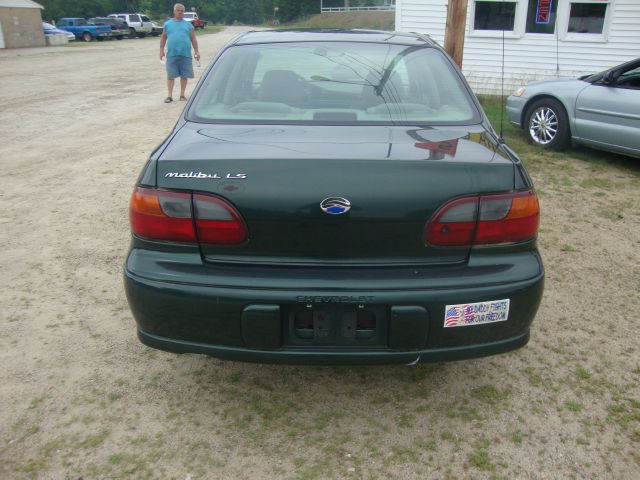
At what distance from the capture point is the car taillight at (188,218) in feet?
7.43

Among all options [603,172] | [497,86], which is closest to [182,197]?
[603,172]

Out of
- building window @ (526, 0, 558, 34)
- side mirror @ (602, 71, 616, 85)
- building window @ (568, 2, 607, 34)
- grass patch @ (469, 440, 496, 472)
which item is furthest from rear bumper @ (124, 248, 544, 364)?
building window @ (568, 2, 607, 34)

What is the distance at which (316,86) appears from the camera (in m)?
3.15

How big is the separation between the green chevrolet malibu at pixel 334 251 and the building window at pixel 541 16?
1120cm

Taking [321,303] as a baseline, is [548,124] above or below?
below

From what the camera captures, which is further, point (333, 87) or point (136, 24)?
point (136, 24)

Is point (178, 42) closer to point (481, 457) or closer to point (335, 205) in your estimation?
point (335, 205)

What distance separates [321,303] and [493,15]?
12.0 meters

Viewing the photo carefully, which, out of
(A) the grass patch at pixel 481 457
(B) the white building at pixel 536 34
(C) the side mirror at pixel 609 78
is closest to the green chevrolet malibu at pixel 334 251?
(A) the grass patch at pixel 481 457

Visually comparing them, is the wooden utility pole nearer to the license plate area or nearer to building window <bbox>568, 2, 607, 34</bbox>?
the license plate area

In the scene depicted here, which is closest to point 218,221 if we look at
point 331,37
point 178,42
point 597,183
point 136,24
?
point 331,37

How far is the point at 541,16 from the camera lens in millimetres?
12141

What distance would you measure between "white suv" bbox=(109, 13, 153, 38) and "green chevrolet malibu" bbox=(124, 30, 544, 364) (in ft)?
162

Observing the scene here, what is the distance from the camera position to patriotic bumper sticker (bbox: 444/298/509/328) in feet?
7.42
